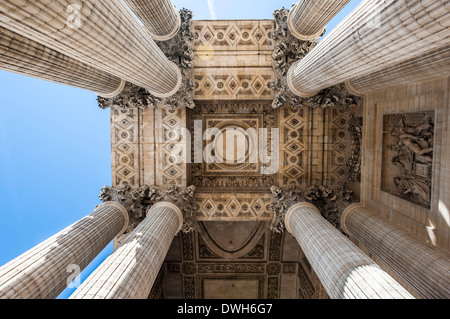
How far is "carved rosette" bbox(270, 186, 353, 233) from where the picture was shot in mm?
11352

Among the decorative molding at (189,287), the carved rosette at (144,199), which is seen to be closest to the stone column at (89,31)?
the carved rosette at (144,199)

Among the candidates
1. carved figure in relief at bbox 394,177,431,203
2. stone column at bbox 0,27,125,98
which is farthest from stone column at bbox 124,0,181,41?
carved figure in relief at bbox 394,177,431,203

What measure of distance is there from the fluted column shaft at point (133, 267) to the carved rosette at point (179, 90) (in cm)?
523

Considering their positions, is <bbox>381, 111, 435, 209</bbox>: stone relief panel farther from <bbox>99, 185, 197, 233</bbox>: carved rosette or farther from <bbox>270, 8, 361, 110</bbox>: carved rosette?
<bbox>99, 185, 197, 233</bbox>: carved rosette

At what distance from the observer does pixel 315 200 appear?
464 inches

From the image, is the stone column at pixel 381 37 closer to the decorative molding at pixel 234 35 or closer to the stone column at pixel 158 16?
the decorative molding at pixel 234 35

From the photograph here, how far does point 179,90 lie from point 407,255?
404 inches

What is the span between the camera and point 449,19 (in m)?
3.93

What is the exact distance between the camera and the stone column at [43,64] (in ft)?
19.5

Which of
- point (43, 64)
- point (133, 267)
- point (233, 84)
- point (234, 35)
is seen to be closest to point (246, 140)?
point (233, 84)

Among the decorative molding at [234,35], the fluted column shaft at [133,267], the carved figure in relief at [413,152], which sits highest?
the decorative molding at [234,35]

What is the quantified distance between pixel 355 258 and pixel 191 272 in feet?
39.8

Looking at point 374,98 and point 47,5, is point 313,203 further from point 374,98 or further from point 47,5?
point 47,5

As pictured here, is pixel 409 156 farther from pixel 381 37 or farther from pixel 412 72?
pixel 381 37
